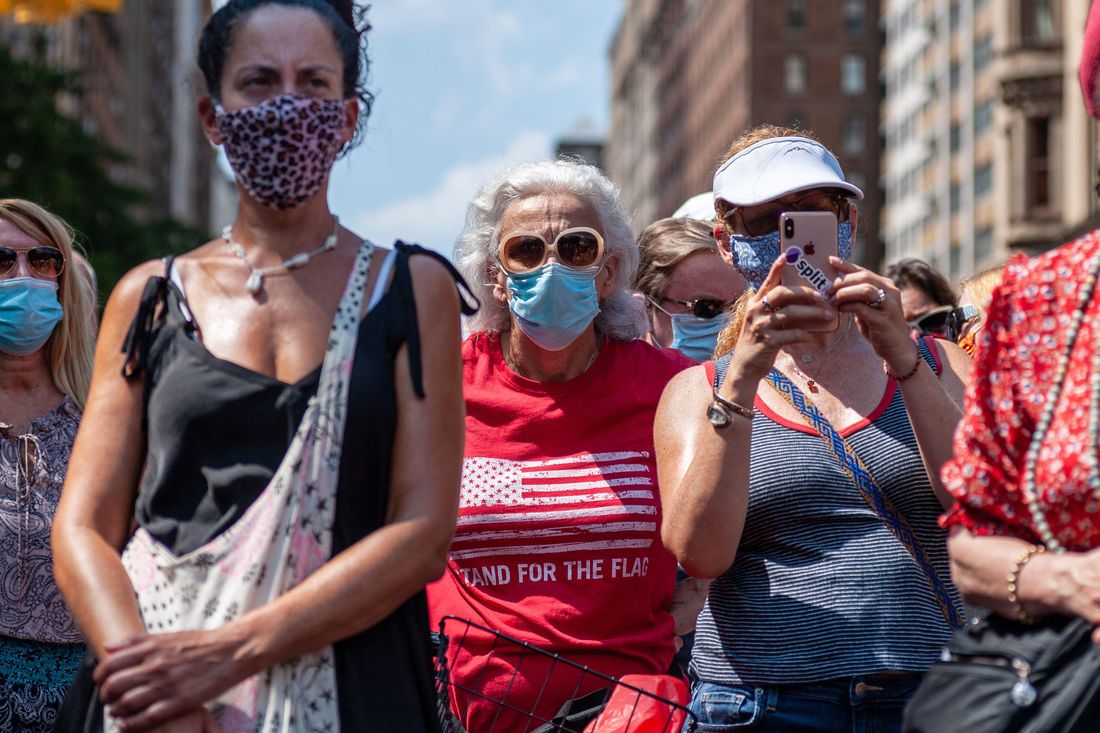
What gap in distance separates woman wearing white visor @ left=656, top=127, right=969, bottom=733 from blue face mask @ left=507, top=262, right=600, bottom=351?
2.62 feet

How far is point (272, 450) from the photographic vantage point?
3.57 meters

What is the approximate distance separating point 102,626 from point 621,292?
2674mm

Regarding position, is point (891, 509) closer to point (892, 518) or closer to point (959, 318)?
point (892, 518)

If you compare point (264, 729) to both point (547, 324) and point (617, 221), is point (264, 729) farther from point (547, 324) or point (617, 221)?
point (617, 221)

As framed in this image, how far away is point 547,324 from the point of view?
5.54m

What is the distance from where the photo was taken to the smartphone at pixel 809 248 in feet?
14.5

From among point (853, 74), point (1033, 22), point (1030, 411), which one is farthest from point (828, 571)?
point (853, 74)

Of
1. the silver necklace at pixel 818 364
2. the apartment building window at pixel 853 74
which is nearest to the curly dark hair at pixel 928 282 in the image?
the silver necklace at pixel 818 364

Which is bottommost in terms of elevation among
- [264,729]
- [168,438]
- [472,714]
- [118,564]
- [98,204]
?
[98,204]

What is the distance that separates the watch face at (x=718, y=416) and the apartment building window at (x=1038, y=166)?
50.8 metres

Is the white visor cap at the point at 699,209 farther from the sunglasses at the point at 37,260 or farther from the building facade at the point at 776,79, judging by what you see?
the building facade at the point at 776,79

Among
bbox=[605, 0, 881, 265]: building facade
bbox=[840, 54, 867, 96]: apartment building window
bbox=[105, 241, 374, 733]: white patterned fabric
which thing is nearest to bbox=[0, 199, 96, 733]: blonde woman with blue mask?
bbox=[105, 241, 374, 733]: white patterned fabric

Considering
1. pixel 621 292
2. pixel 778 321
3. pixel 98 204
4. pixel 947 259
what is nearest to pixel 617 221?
pixel 621 292

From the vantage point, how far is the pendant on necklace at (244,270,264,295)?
371 cm
